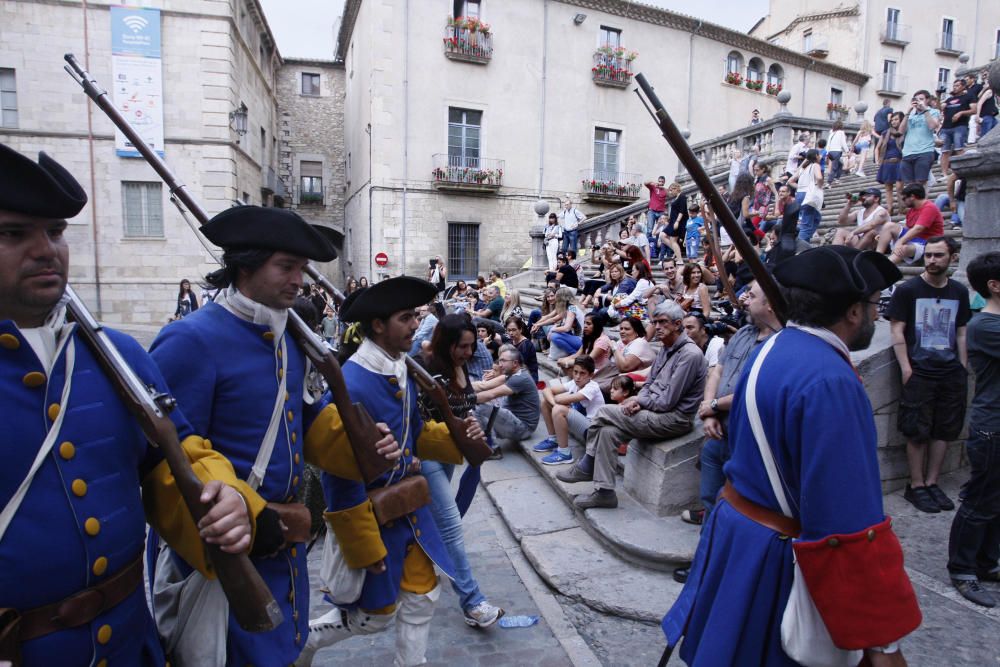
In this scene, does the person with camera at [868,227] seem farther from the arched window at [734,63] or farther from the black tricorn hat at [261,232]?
the arched window at [734,63]

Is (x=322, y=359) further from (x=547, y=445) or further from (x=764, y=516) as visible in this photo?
(x=547, y=445)

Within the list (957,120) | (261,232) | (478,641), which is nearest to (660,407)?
(478,641)

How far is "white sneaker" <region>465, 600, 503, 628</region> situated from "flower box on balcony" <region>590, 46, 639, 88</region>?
947 inches

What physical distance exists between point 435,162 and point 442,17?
5030 millimetres

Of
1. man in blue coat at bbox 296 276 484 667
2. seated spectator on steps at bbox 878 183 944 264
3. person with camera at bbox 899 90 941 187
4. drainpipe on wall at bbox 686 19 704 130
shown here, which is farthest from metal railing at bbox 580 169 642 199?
man in blue coat at bbox 296 276 484 667

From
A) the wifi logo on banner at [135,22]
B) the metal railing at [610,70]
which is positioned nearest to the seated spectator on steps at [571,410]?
the wifi logo on banner at [135,22]

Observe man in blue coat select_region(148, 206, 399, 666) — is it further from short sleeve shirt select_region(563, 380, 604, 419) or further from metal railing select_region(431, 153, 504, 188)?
metal railing select_region(431, 153, 504, 188)

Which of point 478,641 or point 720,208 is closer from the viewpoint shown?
point 720,208

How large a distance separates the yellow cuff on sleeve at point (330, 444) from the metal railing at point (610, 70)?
24578 mm

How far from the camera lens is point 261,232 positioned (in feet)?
7.10

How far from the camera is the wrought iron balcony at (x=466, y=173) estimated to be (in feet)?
72.9

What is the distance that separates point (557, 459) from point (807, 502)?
15.3 feet

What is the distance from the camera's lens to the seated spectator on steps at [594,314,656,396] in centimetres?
637

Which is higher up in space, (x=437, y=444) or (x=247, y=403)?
(x=247, y=403)
